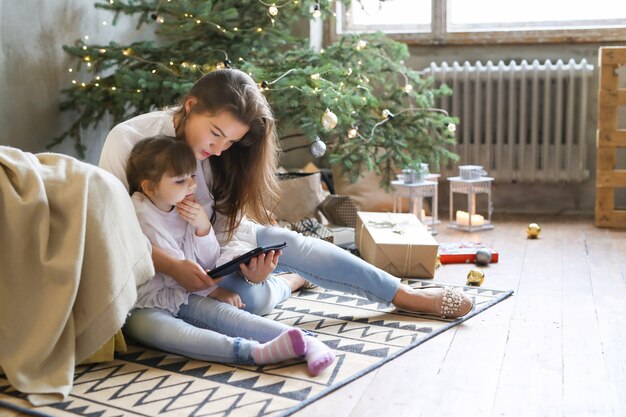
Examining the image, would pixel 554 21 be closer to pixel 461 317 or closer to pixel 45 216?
pixel 461 317

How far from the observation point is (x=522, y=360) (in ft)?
5.96

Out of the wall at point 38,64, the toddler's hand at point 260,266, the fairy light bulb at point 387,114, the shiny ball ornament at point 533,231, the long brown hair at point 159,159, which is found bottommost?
the shiny ball ornament at point 533,231

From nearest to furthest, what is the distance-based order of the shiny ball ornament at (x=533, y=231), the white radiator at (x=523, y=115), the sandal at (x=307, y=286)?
the sandal at (x=307, y=286), the shiny ball ornament at (x=533, y=231), the white radiator at (x=523, y=115)

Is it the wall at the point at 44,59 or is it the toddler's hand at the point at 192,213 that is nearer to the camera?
the toddler's hand at the point at 192,213

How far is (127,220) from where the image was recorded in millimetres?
1781

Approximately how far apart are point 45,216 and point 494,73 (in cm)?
277

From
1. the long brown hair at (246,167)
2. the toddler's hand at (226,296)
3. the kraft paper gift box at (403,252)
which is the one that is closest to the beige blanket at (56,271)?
the toddler's hand at (226,296)

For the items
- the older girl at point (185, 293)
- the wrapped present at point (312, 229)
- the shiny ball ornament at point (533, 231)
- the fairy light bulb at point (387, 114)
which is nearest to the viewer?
the older girl at point (185, 293)

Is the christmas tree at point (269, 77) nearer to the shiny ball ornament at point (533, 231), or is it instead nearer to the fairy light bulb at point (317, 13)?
the fairy light bulb at point (317, 13)

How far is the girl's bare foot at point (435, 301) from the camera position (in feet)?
6.96

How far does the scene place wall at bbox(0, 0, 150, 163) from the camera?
2893 mm

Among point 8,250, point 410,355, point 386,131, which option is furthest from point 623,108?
point 8,250

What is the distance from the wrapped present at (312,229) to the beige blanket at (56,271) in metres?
1.27

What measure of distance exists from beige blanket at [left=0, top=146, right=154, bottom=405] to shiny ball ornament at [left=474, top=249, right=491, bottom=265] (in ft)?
4.78
